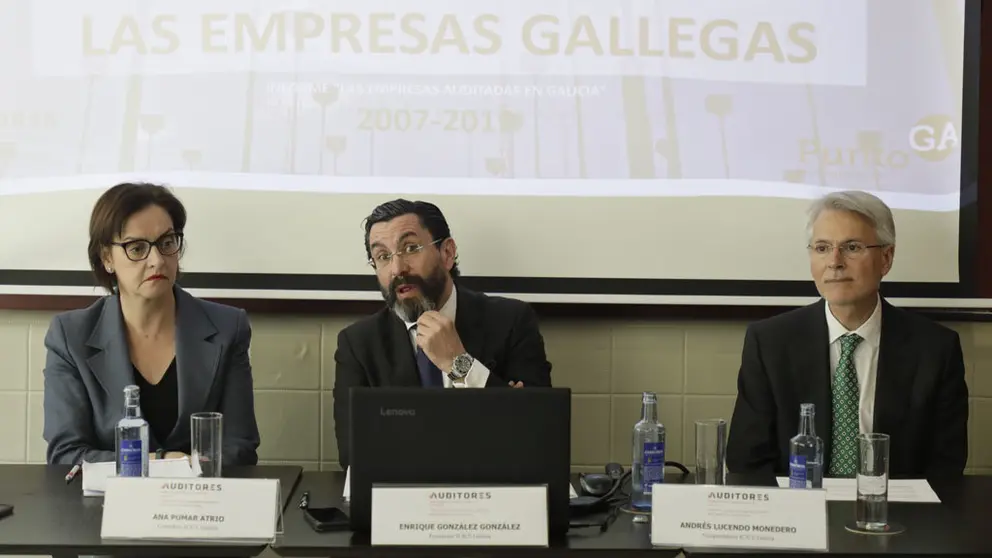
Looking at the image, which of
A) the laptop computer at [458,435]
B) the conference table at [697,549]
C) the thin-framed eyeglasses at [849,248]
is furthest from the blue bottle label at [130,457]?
the thin-framed eyeglasses at [849,248]

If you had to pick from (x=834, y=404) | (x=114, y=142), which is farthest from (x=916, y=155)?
(x=114, y=142)

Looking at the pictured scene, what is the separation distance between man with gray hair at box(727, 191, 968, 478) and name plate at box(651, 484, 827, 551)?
80 cm

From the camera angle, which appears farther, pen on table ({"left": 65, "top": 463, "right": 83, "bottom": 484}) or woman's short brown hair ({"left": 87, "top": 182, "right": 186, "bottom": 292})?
woman's short brown hair ({"left": 87, "top": 182, "right": 186, "bottom": 292})

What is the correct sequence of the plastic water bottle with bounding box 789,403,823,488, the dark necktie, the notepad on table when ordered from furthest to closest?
the dark necktie, the notepad on table, the plastic water bottle with bounding box 789,403,823,488

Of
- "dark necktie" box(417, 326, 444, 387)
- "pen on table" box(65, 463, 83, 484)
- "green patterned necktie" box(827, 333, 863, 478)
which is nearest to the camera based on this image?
"pen on table" box(65, 463, 83, 484)

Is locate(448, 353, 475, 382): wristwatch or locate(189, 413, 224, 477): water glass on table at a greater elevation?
locate(448, 353, 475, 382): wristwatch

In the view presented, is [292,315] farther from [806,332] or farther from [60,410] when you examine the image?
[806,332]

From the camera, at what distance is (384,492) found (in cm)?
172

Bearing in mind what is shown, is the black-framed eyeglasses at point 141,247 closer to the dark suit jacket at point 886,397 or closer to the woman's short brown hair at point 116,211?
the woman's short brown hair at point 116,211

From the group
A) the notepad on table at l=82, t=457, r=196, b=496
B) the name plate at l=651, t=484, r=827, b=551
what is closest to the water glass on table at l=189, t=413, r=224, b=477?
the notepad on table at l=82, t=457, r=196, b=496

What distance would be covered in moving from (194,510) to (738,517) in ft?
2.91

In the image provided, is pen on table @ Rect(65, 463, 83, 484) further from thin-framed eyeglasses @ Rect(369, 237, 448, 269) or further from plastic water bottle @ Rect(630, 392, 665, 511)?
plastic water bottle @ Rect(630, 392, 665, 511)

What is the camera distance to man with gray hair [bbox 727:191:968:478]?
2561mm

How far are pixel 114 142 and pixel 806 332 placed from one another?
6.56ft
